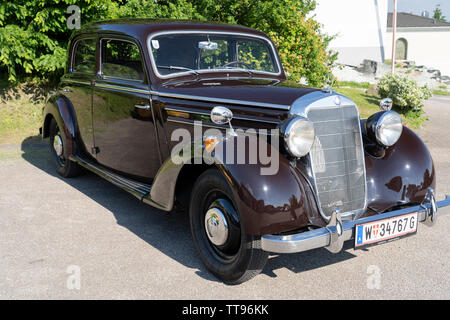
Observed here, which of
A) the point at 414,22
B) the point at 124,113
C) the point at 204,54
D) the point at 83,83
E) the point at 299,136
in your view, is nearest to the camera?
the point at 299,136

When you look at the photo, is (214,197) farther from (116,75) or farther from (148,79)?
(116,75)

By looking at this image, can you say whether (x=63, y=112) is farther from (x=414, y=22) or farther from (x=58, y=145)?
(x=414, y=22)

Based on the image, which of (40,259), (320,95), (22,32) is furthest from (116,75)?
(22,32)

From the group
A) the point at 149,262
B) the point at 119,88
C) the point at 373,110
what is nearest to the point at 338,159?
the point at 149,262

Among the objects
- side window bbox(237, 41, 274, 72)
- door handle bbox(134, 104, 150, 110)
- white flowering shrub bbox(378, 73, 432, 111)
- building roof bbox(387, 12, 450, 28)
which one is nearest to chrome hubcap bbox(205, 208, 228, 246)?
door handle bbox(134, 104, 150, 110)

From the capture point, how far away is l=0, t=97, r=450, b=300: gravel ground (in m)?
2.85

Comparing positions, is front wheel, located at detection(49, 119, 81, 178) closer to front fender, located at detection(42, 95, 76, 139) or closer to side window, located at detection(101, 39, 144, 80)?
front fender, located at detection(42, 95, 76, 139)

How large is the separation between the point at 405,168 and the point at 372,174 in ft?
0.85

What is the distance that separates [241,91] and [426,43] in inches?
1373

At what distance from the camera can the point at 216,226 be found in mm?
2947

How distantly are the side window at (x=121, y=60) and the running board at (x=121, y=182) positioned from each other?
3.08ft
